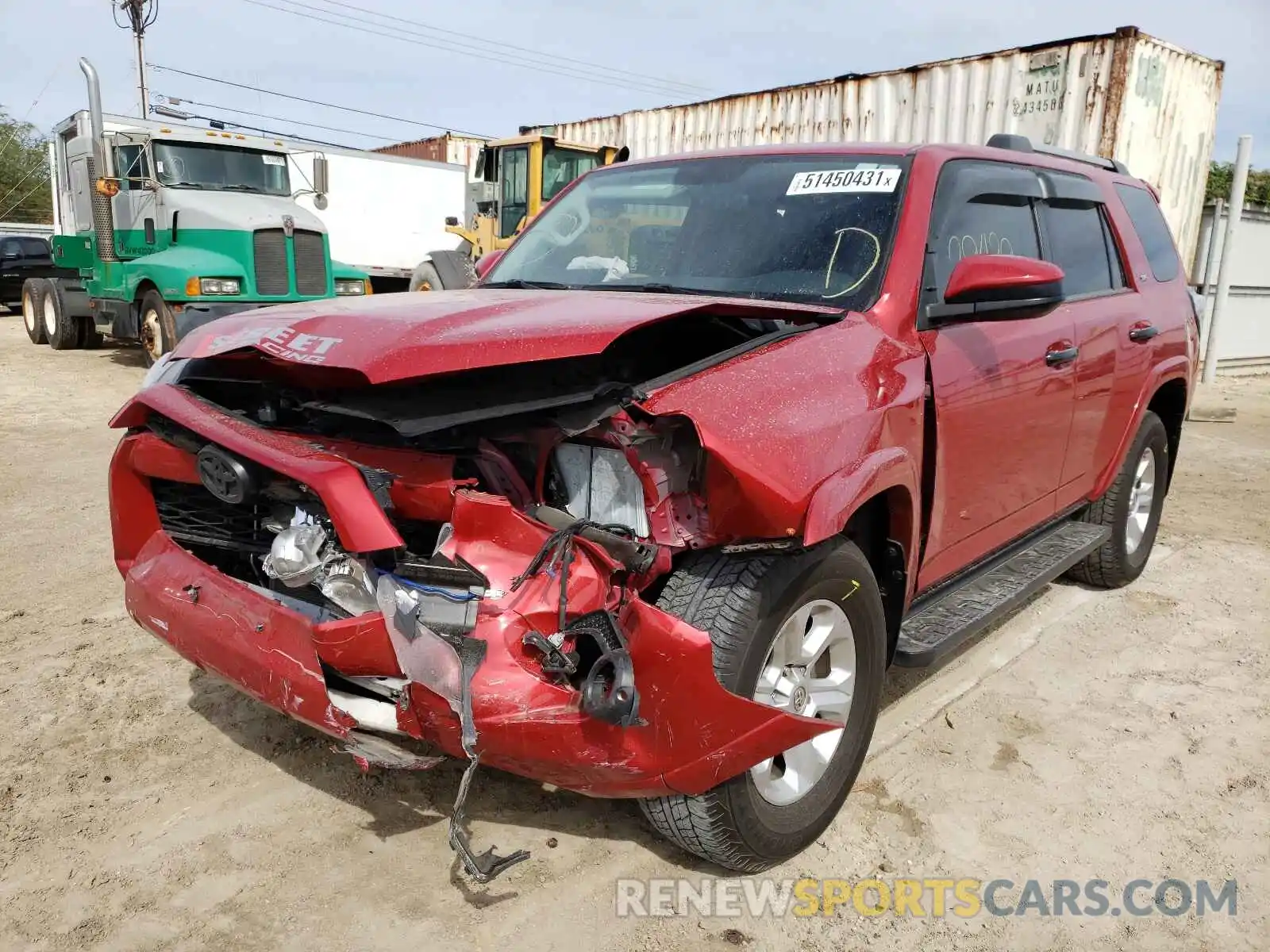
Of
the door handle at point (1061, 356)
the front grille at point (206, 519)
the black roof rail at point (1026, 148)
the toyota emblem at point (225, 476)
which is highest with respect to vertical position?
the black roof rail at point (1026, 148)

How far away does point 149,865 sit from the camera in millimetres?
2553

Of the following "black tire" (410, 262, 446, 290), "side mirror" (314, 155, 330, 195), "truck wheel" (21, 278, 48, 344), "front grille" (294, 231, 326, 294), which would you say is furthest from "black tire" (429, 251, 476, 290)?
"truck wheel" (21, 278, 48, 344)

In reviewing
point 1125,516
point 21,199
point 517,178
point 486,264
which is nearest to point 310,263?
point 517,178

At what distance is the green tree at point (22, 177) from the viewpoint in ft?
128

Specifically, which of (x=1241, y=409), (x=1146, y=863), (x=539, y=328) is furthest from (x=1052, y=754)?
(x=1241, y=409)

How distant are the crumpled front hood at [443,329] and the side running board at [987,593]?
1.07 m

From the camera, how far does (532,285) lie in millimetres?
3643

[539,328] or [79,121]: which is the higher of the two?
[79,121]

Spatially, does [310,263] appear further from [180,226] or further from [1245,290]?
[1245,290]

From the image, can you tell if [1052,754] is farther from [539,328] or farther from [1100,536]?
[539,328]

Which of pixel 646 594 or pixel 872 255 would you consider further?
pixel 872 255

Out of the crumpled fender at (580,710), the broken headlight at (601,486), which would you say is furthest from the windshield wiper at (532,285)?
the crumpled fender at (580,710)

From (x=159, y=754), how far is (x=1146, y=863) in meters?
3.01

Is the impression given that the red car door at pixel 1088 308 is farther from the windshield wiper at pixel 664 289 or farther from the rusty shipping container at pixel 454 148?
the rusty shipping container at pixel 454 148
